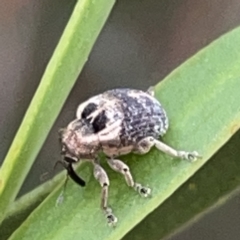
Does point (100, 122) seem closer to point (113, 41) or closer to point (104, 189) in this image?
point (104, 189)

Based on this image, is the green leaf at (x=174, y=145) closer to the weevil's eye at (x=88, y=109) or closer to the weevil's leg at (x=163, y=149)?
the weevil's leg at (x=163, y=149)

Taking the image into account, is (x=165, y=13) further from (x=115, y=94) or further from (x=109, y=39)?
(x=115, y=94)

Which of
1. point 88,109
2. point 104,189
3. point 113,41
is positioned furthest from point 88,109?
point 113,41

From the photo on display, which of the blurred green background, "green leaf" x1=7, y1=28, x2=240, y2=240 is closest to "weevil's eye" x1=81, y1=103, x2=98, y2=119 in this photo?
"green leaf" x1=7, y1=28, x2=240, y2=240

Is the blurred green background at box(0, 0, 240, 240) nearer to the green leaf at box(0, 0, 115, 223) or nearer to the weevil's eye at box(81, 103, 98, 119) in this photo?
the weevil's eye at box(81, 103, 98, 119)

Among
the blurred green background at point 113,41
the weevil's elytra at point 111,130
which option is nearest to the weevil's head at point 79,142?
the weevil's elytra at point 111,130
